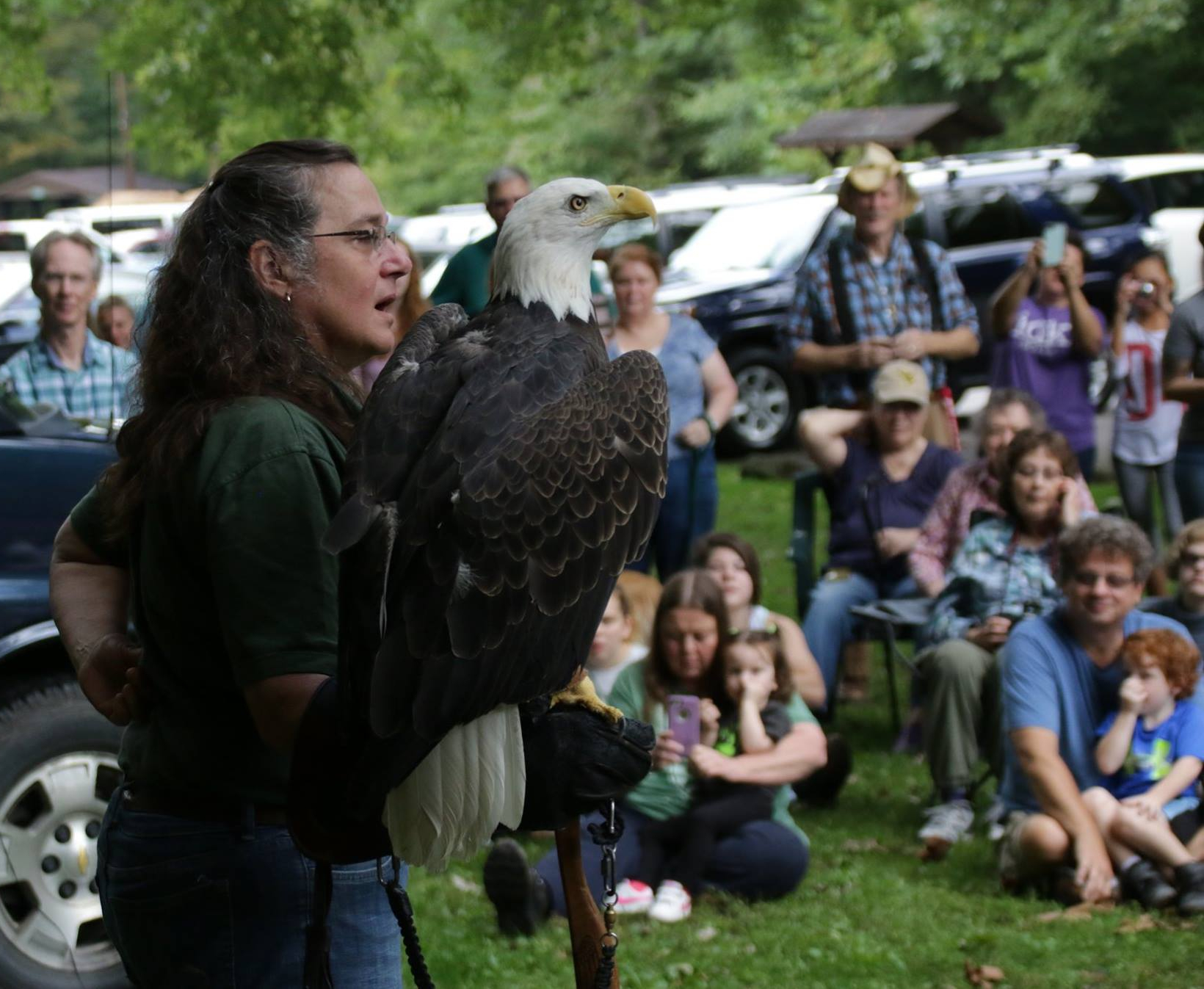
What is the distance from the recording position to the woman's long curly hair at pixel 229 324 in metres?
2.43

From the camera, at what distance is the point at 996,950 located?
17.5 feet

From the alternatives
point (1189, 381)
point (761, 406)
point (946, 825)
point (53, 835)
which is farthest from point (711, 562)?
point (761, 406)

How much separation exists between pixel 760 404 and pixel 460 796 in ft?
45.4

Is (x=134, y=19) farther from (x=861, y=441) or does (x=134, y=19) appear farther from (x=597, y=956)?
(x=597, y=956)

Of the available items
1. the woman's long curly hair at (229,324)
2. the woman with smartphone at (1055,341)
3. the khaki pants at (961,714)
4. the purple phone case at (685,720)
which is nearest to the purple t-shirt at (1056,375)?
the woman with smartphone at (1055,341)

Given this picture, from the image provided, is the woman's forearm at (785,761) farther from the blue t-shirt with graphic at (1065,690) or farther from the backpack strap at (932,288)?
the backpack strap at (932,288)

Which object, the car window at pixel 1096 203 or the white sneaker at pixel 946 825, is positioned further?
the car window at pixel 1096 203

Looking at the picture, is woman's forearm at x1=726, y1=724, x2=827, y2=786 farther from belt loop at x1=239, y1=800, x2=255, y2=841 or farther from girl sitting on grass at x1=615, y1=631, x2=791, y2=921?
belt loop at x1=239, y1=800, x2=255, y2=841

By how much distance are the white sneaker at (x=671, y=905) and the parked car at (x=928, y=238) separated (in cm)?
1024

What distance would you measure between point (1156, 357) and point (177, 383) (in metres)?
8.41

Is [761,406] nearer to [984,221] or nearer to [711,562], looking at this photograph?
[984,221]

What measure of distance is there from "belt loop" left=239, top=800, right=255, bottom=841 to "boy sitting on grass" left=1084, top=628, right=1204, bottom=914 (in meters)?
3.98

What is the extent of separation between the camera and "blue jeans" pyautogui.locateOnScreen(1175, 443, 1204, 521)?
8.28 meters

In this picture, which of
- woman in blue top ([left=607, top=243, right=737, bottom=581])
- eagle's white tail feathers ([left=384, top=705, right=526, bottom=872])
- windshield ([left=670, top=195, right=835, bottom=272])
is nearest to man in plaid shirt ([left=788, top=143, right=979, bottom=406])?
woman in blue top ([left=607, top=243, right=737, bottom=581])
